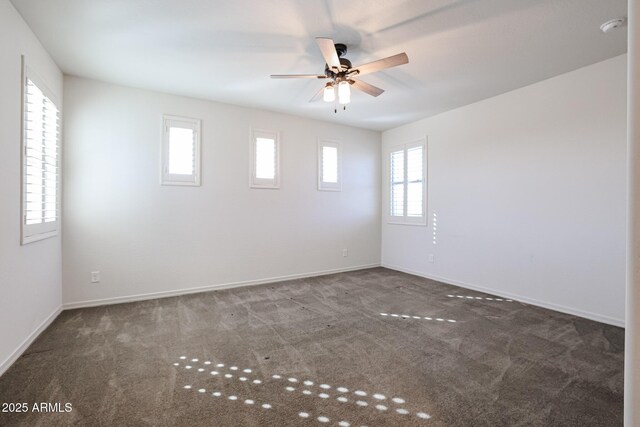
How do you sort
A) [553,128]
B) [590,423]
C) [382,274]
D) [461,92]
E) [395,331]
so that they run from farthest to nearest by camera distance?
1. [382,274]
2. [461,92]
3. [553,128]
4. [395,331]
5. [590,423]

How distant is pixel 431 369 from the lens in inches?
85.4

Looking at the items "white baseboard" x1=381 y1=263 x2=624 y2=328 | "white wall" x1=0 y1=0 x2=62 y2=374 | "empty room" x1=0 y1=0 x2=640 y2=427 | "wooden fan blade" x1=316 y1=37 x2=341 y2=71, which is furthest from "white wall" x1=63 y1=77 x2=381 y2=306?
"wooden fan blade" x1=316 y1=37 x2=341 y2=71

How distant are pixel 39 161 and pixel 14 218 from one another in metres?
0.70

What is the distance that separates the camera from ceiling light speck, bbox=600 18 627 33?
2.31 m

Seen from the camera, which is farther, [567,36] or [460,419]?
[567,36]

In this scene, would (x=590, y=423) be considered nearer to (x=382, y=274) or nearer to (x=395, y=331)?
(x=395, y=331)

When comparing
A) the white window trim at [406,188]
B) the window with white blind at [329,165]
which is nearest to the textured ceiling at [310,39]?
the white window trim at [406,188]

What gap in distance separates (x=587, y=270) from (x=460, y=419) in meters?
2.67

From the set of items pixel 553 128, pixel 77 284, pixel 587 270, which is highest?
pixel 553 128

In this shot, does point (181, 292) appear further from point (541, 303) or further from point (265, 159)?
point (541, 303)

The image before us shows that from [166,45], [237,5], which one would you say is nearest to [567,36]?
[237,5]

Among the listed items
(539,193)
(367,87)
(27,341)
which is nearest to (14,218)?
(27,341)

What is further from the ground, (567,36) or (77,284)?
(567,36)

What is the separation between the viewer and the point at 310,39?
2.62 m
